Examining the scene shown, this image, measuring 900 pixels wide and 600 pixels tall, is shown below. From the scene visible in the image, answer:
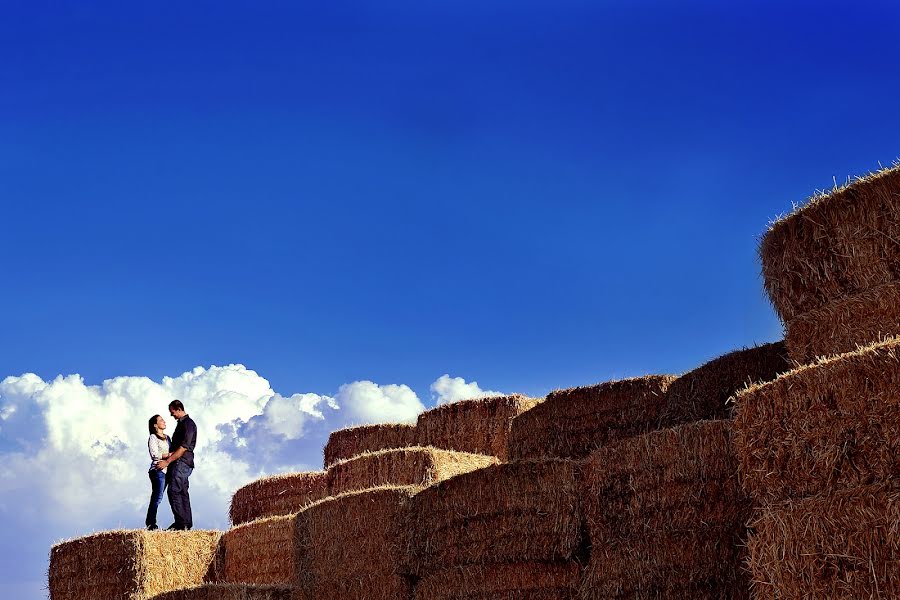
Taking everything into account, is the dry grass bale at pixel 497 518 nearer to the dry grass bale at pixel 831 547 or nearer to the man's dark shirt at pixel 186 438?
the dry grass bale at pixel 831 547

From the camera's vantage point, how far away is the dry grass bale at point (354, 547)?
9086 millimetres

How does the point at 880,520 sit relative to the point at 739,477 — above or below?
below

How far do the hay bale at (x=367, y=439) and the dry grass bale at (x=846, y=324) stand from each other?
8.07 m

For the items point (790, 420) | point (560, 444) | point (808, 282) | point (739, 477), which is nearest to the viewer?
point (790, 420)

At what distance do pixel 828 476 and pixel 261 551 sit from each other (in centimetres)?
797

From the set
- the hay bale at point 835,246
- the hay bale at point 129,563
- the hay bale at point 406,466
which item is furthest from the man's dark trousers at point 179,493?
the hay bale at point 835,246

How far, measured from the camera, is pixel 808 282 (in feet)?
26.6

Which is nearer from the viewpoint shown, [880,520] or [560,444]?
[880,520]

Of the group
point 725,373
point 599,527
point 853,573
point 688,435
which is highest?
point 725,373

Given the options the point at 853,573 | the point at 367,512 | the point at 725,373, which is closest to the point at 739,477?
the point at 853,573

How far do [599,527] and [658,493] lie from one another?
604 mm

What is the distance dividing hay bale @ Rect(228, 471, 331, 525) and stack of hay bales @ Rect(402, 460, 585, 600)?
16.0 ft

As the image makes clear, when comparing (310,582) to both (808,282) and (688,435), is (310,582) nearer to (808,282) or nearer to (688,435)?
(688,435)

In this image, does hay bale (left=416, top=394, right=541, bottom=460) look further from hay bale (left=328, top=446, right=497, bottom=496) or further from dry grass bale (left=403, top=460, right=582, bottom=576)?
dry grass bale (left=403, top=460, right=582, bottom=576)
